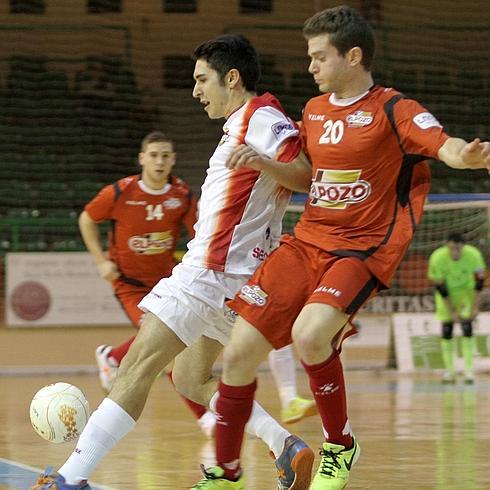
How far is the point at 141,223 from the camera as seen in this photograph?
27.2ft

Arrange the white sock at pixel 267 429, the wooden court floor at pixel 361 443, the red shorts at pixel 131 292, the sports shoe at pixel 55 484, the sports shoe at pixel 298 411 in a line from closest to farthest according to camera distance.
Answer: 1. the sports shoe at pixel 55 484
2. the white sock at pixel 267 429
3. the wooden court floor at pixel 361 443
4. the sports shoe at pixel 298 411
5. the red shorts at pixel 131 292

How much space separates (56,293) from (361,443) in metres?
8.28

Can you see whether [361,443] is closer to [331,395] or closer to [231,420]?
[331,395]

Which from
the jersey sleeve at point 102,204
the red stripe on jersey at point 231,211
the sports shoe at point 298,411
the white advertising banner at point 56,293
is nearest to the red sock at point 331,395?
the red stripe on jersey at point 231,211

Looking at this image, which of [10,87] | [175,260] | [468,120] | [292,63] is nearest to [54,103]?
[10,87]

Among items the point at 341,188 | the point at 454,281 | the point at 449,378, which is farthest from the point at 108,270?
the point at 454,281

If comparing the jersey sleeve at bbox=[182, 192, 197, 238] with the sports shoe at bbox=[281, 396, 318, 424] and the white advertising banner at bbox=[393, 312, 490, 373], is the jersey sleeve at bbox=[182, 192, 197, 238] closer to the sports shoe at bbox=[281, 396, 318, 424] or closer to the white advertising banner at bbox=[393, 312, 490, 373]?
the sports shoe at bbox=[281, 396, 318, 424]

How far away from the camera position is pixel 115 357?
844 cm

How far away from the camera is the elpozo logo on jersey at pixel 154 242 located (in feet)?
27.3

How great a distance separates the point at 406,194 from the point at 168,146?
3803mm

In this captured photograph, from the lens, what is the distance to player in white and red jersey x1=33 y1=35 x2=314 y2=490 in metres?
4.15

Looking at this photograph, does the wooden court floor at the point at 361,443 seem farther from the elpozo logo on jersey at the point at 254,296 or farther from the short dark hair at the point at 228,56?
the short dark hair at the point at 228,56

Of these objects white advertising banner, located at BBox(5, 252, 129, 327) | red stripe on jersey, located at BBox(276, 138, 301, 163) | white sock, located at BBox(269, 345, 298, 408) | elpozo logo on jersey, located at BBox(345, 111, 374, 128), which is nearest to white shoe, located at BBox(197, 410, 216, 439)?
white sock, located at BBox(269, 345, 298, 408)

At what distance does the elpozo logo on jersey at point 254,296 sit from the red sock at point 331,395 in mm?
288
